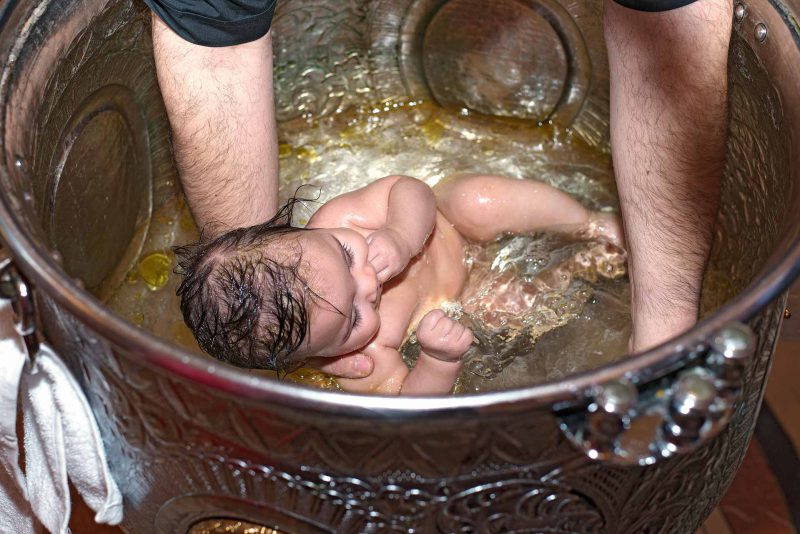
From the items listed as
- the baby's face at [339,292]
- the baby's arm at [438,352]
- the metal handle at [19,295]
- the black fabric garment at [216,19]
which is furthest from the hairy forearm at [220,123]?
the metal handle at [19,295]

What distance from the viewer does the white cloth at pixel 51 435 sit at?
0.68 meters

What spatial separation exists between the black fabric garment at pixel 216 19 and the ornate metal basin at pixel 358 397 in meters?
0.07

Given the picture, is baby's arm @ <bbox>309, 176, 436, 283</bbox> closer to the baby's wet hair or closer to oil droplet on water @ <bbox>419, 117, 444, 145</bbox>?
the baby's wet hair

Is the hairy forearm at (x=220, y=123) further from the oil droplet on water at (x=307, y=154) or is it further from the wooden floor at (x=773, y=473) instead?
the wooden floor at (x=773, y=473)

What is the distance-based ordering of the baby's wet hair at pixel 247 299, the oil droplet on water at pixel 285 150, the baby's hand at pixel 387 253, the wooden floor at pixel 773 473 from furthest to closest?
the oil droplet on water at pixel 285 150 < the wooden floor at pixel 773 473 < the baby's hand at pixel 387 253 < the baby's wet hair at pixel 247 299

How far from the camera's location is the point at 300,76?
1.26 metres

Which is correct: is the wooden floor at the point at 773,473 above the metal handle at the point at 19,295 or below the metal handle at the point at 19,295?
below

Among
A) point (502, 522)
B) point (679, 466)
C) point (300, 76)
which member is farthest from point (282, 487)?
point (300, 76)

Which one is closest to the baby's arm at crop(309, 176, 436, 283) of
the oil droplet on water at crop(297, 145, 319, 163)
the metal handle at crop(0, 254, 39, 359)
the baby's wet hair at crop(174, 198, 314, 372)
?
the baby's wet hair at crop(174, 198, 314, 372)

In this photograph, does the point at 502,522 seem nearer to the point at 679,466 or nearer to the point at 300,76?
the point at 679,466

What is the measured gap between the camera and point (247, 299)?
80 cm

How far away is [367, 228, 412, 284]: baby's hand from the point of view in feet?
3.05

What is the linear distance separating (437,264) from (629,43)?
30 cm

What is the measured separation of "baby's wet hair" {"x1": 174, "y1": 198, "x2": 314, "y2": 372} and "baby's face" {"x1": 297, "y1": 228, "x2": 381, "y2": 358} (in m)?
0.01
